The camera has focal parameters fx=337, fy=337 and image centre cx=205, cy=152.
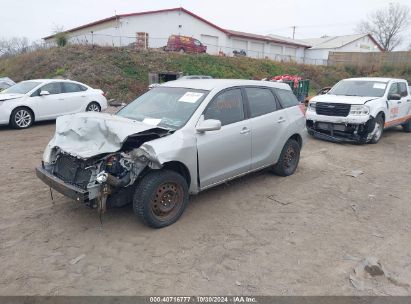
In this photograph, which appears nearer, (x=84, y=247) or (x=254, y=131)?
(x=84, y=247)

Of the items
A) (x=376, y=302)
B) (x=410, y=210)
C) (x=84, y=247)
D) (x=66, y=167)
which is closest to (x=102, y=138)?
(x=66, y=167)

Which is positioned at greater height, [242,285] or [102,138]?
[102,138]

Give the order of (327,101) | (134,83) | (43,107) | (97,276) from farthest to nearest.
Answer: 1. (134,83)
2. (43,107)
3. (327,101)
4. (97,276)

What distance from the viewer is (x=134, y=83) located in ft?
64.4

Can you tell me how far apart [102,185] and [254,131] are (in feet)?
8.17

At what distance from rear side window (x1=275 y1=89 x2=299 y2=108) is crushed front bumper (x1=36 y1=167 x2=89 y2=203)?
12.3 feet

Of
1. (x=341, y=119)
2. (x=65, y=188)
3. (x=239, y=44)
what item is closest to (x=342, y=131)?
(x=341, y=119)

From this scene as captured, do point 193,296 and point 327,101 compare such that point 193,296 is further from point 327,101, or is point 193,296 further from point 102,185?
point 327,101

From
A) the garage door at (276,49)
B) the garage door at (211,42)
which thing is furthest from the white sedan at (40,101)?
the garage door at (276,49)

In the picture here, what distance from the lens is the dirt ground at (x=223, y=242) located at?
319 centimetres

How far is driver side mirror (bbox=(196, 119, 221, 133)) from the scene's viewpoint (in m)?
4.27

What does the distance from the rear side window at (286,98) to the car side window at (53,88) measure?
305 inches

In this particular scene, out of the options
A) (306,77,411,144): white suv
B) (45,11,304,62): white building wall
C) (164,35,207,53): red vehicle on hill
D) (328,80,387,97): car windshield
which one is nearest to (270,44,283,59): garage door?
(45,11,304,62): white building wall

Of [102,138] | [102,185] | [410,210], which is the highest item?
[102,138]
